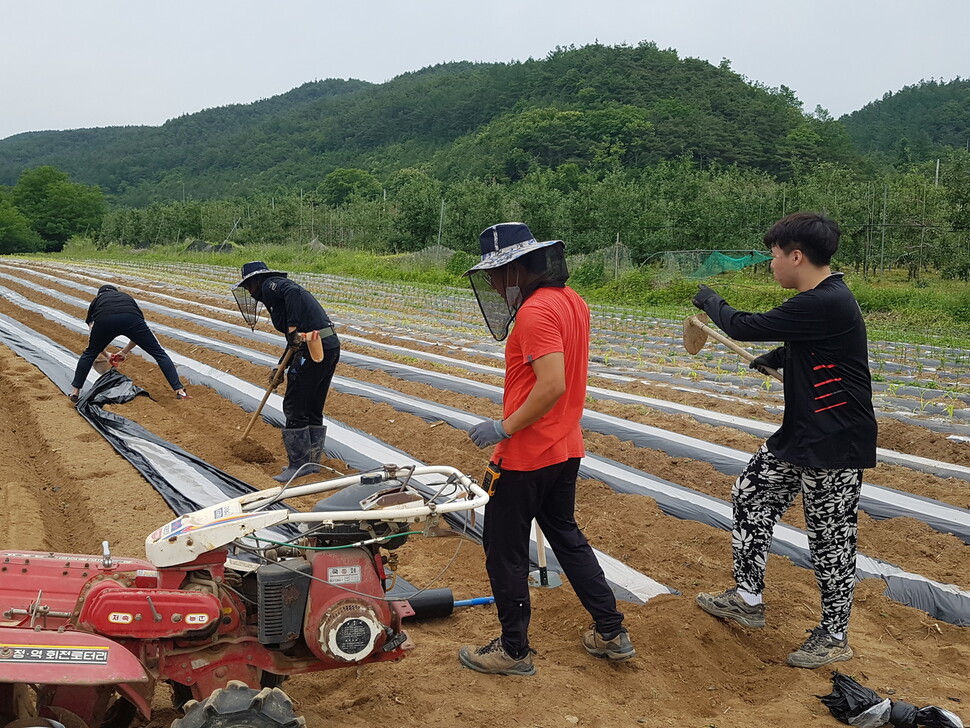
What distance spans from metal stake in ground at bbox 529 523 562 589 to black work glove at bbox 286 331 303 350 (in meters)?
2.37

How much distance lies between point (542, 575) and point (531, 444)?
116cm

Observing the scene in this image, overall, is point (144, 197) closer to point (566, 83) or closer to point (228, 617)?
point (566, 83)

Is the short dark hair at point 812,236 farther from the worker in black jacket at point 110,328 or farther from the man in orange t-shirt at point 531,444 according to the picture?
the worker in black jacket at point 110,328

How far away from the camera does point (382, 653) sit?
103 inches

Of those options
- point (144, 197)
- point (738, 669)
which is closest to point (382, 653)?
point (738, 669)

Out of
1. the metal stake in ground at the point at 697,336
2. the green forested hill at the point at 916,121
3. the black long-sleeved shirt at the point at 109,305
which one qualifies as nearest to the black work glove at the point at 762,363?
the metal stake in ground at the point at 697,336

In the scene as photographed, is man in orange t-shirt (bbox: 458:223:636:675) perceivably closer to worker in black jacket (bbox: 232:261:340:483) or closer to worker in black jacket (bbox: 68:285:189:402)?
worker in black jacket (bbox: 232:261:340:483)

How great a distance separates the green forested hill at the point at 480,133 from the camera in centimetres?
5653

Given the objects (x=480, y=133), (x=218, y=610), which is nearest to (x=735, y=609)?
(x=218, y=610)

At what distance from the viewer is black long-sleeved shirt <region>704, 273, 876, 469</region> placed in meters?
3.09

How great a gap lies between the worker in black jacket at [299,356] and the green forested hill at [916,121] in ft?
188

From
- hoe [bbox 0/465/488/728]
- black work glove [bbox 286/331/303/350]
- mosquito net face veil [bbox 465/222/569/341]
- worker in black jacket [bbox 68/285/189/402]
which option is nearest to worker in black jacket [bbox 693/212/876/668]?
mosquito net face veil [bbox 465/222/569/341]

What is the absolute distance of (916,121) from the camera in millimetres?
70188

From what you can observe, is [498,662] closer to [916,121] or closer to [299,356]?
[299,356]
